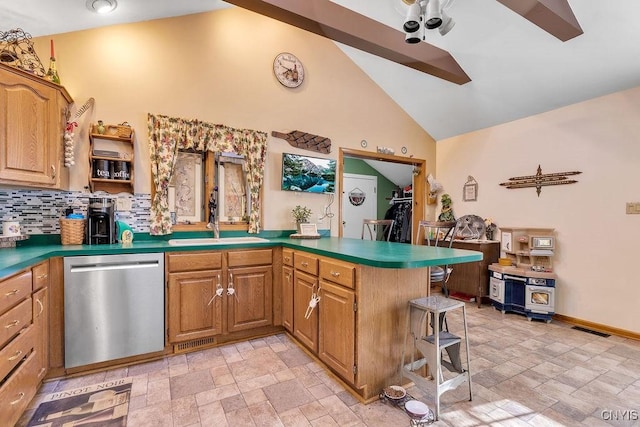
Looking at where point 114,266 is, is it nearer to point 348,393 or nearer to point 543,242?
point 348,393

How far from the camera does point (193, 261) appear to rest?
2.49 metres

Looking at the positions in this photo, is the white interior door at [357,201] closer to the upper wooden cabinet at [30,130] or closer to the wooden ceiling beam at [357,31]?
the wooden ceiling beam at [357,31]

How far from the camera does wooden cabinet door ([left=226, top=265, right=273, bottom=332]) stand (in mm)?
2656

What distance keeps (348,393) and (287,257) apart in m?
1.21

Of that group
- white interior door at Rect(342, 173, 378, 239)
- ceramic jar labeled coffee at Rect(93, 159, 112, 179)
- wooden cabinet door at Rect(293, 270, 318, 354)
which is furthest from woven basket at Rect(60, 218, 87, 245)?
white interior door at Rect(342, 173, 378, 239)

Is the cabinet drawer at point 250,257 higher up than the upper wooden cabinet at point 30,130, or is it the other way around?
the upper wooden cabinet at point 30,130

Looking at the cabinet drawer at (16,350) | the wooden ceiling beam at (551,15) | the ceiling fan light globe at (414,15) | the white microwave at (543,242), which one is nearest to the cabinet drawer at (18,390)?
the cabinet drawer at (16,350)

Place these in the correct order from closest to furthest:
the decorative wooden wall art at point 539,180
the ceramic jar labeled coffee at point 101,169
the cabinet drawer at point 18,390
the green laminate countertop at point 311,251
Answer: the cabinet drawer at point 18,390 → the green laminate countertop at point 311,251 → the ceramic jar labeled coffee at point 101,169 → the decorative wooden wall art at point 539,180

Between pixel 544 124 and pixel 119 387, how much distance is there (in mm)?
4886

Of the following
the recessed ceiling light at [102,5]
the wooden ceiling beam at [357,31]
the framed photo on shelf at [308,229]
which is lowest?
the framed photo on shelf at [308,229]

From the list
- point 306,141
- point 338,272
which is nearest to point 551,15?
point 306,141

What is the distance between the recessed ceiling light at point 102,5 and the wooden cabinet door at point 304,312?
2652 millimetres

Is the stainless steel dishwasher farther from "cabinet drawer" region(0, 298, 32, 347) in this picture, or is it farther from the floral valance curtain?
the floral valance curtain

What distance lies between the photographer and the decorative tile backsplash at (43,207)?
7.56 feet
